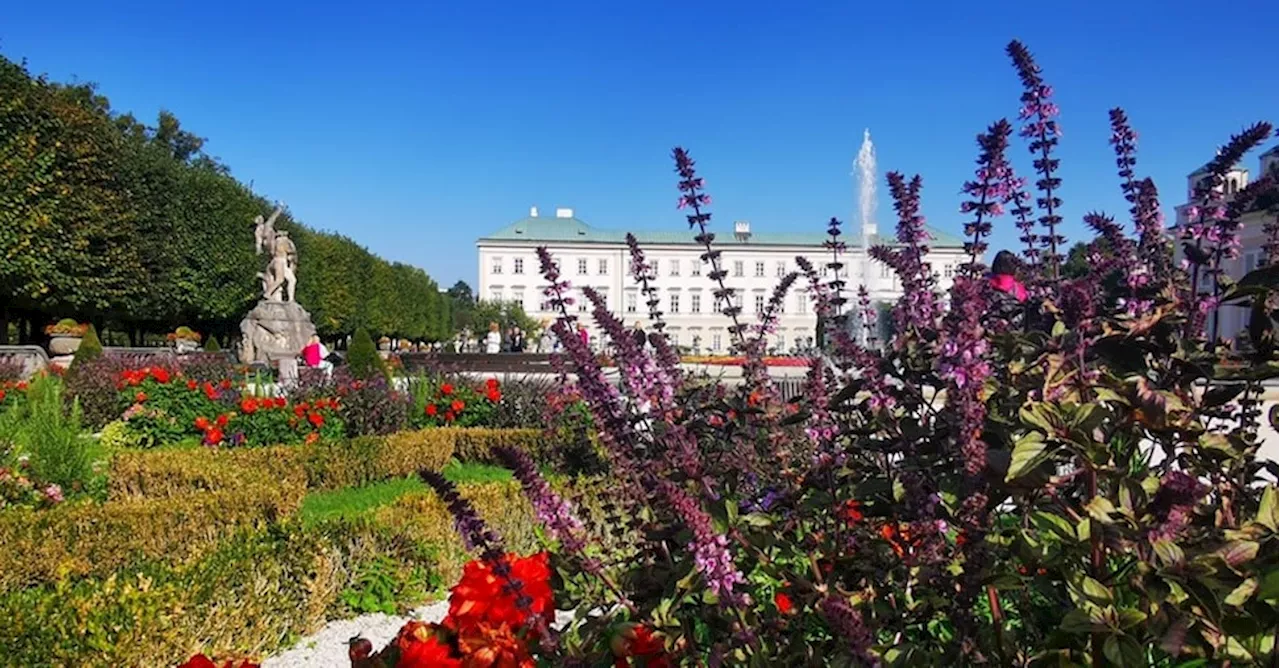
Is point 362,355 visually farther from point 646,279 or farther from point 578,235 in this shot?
point 578,235

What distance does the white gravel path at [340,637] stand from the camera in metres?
4.05

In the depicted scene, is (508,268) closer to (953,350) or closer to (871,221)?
(871,221)

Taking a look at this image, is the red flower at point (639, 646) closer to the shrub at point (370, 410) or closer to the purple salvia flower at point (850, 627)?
the purple salvia flower at point (850, 627)

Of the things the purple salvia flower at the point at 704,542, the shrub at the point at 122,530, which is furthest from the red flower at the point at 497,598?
the shrub at the point at 122,530

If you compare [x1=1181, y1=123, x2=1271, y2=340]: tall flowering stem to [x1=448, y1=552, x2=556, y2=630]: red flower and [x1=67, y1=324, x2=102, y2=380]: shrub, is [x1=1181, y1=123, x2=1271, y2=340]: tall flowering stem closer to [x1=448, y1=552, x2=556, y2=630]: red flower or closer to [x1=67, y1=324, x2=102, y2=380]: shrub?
[x1=448, y1=552, x2=556, y2=630]: red flower

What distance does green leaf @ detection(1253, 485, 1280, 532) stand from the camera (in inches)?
53.4

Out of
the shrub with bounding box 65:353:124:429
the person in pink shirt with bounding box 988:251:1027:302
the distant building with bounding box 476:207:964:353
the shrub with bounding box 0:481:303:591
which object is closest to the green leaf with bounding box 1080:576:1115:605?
the person in pink shirt with bounding box 988:251:1027:302

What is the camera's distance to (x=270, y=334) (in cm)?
2147

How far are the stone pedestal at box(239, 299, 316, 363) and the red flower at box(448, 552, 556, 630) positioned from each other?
2063 cm

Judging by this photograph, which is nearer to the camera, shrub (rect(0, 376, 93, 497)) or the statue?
shrub (rect(0, 376, 93, 497))

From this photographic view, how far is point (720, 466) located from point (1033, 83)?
115cm

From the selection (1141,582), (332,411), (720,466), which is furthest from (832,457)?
(332,411)

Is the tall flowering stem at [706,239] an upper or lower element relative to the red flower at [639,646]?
upper

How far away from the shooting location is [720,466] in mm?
1924
